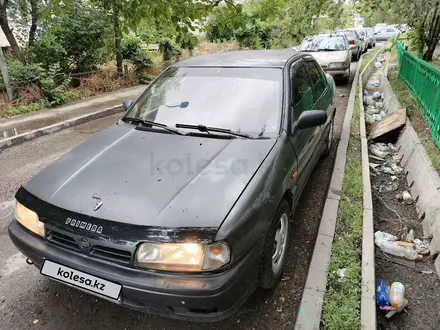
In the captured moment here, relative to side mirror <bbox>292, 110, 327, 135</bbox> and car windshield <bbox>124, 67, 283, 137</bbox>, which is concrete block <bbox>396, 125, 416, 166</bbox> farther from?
car windshield <bbox>124, 67, 283, 137</bbox>

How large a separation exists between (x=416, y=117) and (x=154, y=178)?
6.05 m

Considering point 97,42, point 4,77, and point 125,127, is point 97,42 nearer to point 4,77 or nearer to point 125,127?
point 4,77

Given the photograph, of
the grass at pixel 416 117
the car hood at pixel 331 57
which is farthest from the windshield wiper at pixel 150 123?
the car hood at pixel 331 57

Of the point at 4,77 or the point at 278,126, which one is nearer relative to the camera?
the point at 278,126

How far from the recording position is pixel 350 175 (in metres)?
4.30

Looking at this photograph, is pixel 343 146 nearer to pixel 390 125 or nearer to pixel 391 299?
pixel 390 125

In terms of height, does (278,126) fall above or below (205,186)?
above

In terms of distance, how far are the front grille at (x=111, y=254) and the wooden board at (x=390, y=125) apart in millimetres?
5591

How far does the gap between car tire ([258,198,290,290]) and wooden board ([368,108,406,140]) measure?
4.32 metres

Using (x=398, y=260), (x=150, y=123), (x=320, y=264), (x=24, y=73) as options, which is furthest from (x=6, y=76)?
(x=398, y=260)

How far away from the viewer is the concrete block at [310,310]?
85.6 inches

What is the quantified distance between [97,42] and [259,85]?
9.10 m

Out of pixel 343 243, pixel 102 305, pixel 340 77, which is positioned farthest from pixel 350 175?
pixel 340 77

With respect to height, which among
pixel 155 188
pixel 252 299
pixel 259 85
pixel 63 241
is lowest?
pixel 252 299
